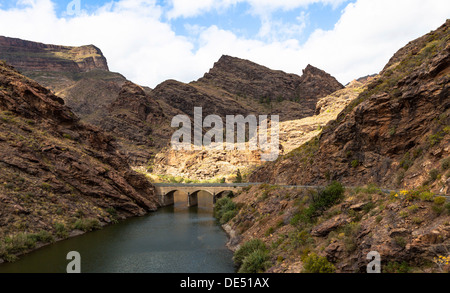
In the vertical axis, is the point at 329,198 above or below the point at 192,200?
below

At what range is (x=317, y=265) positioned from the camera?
66.7ft

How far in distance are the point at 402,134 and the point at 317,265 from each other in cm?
2060

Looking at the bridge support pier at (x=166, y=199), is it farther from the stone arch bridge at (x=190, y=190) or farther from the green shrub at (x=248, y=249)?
the green shrub at (x=248, y=249)

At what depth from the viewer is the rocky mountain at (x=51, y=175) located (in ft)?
135

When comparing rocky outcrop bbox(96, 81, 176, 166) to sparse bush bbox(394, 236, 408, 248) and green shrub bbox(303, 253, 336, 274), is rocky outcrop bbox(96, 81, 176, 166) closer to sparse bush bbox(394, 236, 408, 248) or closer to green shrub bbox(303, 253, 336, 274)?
green shrub bbox(303, 253, 336, 274)

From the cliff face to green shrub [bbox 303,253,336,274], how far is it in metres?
9.74

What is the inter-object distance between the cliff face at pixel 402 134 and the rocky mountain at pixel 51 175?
41822mm

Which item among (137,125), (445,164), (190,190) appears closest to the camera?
(445,164)

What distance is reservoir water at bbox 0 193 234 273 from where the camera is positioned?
3247cm

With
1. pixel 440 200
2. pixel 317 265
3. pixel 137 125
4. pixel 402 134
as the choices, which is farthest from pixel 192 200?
pixel 137 125

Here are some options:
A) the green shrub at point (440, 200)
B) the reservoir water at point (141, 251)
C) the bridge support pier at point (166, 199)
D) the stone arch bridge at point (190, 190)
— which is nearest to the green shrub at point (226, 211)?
the reservoir water at point (141, 251)

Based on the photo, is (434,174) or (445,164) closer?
(445,164)

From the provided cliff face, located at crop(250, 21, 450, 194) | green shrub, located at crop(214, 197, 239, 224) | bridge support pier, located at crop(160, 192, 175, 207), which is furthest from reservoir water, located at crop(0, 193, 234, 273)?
bridge support pier, located at crop(160, 192, 175, 207)

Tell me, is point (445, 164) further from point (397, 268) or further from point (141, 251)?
point (141, 251)
